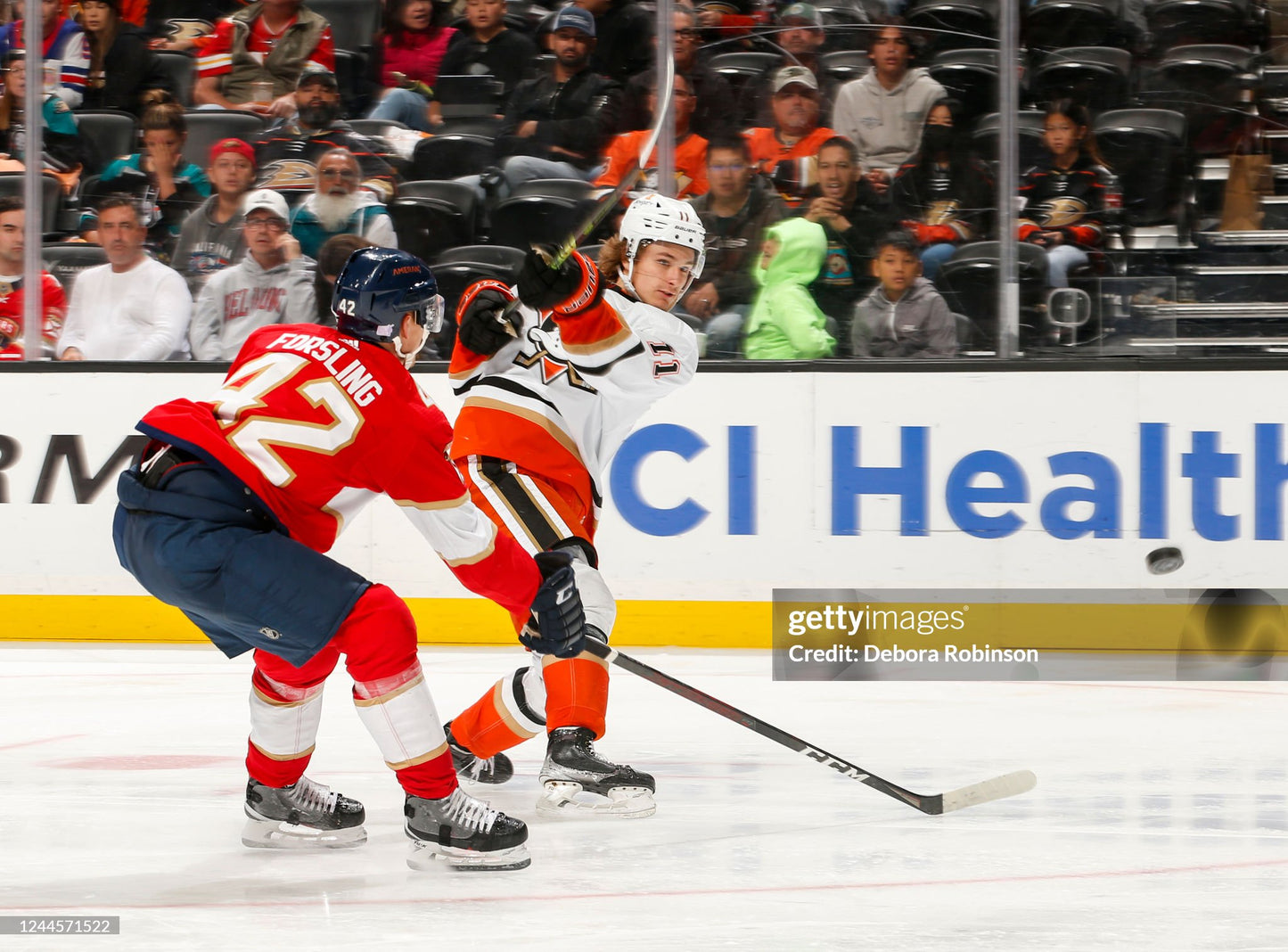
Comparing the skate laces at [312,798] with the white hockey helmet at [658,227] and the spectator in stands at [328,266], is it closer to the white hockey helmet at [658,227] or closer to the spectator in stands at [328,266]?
the white hockey helmet at [658,227]

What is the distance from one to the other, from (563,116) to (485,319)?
2779mm

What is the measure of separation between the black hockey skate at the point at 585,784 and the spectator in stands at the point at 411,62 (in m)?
3.34

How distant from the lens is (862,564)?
5.10m

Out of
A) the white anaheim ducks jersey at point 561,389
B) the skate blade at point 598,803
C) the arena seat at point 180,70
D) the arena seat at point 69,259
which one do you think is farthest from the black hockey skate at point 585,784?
the arena seat at point 180,70

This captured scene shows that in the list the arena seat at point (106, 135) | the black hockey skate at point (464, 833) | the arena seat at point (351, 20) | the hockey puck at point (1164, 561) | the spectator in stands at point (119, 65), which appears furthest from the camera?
the arena seat at point (351, 20)

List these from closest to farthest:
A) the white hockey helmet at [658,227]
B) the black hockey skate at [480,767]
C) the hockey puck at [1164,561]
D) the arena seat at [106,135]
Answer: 1. the white hockey helmet at [658,227]
2. the black hockey skate at [480,767]
3. the hockey puck at [1164,561]
4. the arena seat at [106,135]

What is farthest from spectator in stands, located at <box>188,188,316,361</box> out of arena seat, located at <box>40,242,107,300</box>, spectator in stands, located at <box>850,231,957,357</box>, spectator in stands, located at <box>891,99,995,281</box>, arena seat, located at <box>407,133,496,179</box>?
spectator in stands, located at <box>891,99,995,281</box>

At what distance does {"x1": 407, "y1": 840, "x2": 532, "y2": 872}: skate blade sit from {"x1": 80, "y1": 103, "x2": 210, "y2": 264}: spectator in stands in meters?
3.55

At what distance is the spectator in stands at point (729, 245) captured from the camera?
527cm

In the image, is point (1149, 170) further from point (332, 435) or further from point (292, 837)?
point (292, 837)

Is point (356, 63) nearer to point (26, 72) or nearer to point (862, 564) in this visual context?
point (26, 72)

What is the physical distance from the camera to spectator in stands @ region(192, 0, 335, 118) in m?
5.82

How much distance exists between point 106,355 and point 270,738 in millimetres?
3049

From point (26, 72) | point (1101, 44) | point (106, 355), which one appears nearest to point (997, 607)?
point (1101, 44)
